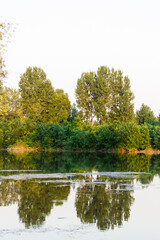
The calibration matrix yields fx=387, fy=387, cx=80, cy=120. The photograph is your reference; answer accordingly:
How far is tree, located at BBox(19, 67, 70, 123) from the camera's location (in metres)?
70.8

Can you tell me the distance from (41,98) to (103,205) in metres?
60.6

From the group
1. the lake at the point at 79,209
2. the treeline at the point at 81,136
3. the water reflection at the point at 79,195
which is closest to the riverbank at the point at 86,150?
the treeline at the point at 81,136

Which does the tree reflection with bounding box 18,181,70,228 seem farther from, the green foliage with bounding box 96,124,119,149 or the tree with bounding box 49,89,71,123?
the tree with bounding box 49,89,71,123

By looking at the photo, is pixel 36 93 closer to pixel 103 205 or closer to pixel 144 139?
pixel 144 139

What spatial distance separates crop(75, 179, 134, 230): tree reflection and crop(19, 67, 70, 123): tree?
55441 millimetres

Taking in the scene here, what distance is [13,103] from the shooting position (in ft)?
226

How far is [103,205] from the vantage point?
38.9 feet

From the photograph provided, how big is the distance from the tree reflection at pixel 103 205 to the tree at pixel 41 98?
55.4 m

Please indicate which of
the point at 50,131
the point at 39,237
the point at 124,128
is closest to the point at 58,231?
the point at 39,237

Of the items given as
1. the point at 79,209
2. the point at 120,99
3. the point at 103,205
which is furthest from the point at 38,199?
the point at 120,99

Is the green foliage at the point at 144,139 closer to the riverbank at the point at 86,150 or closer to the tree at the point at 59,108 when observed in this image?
the riverbank at the point at 86,150

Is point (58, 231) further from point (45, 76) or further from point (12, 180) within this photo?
point (45, 76)

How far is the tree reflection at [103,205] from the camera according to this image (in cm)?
995

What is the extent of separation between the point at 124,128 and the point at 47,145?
13.0 metres
